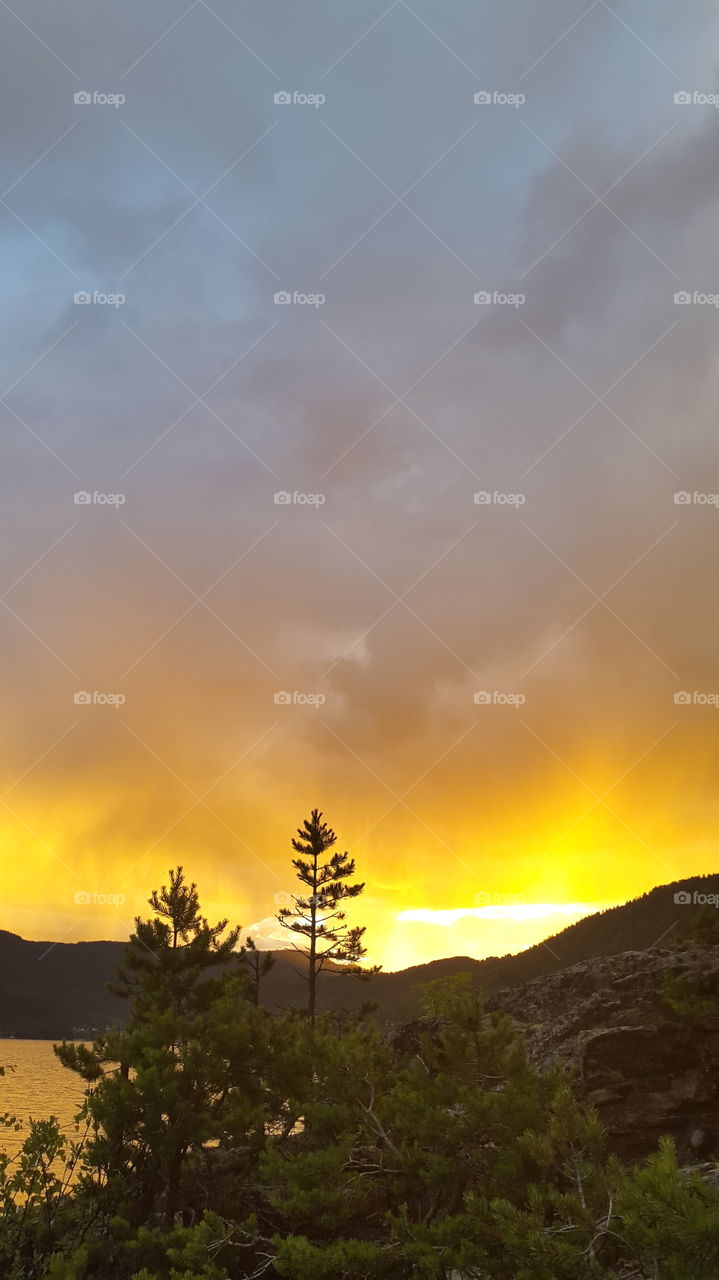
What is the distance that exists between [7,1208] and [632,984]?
19552mm

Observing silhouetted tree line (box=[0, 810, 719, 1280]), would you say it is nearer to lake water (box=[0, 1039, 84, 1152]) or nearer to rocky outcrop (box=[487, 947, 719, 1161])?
rocky outcrop (box=[487, 947, 719, 1161])

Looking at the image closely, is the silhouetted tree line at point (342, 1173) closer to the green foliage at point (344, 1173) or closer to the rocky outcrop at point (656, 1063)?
the green foliage at point (344, 1173)

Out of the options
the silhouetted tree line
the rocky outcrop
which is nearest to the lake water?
the silhouetted tree line

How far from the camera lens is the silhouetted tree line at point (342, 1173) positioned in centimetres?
982

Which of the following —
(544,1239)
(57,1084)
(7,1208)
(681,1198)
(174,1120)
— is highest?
(681,1198)

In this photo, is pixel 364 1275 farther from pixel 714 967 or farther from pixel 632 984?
pixel 632 984

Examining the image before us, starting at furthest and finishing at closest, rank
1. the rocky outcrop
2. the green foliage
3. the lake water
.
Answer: the lake water, the rocky outcrop, the green foliage

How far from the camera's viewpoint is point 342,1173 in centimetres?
1337

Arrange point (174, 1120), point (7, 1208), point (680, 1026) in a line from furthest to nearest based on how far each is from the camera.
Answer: point (680, 1026) < point (174, 1120) < point (7, 1208)

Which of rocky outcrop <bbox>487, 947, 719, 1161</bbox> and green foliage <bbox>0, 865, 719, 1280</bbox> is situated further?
rocky outcrop <bbox>487, 947, 719, 1161</bbox>

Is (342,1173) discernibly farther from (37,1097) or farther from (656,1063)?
(37,1097)

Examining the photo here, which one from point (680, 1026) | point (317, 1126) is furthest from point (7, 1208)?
point (680, 1026)

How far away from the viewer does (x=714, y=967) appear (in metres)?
22.7

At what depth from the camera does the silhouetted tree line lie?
982cm
